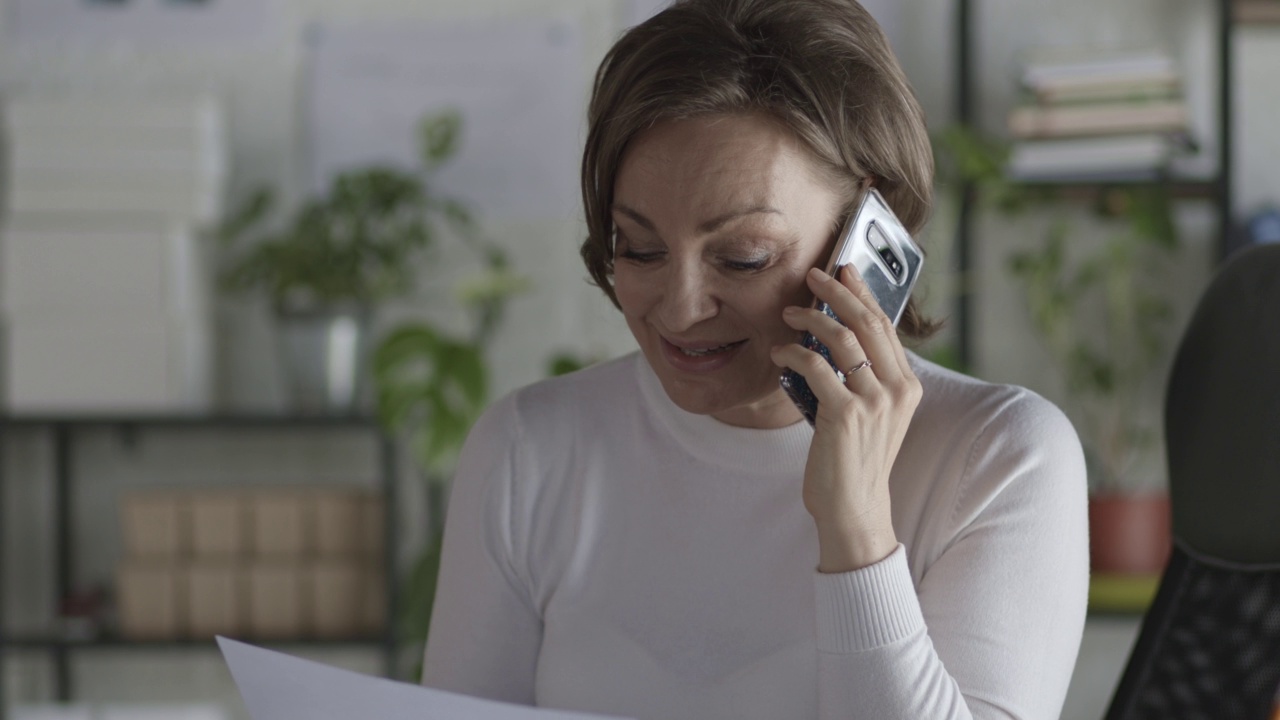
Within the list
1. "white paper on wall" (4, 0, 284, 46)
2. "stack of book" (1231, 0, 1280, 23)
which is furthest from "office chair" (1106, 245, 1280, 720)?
"white paper on wall" (4, 0, 284, 46)

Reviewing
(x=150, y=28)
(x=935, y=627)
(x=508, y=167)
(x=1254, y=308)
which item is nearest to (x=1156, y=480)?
(x=508, y=167)

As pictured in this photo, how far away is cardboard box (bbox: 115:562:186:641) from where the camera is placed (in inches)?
89.4

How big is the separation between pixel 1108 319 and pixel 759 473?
160cm

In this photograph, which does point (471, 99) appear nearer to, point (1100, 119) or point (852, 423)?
point (1100, 119)

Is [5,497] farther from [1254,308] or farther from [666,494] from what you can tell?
[1254,308]

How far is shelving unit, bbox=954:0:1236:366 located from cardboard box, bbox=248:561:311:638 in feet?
4.10

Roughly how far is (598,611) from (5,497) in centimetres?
194

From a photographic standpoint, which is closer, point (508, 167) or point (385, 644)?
point (385, 644)

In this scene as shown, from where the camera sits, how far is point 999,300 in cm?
247

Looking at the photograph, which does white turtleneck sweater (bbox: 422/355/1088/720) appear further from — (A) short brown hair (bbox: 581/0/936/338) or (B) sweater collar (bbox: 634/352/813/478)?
(A) short brown hair (bbox: 581/0/936/338)

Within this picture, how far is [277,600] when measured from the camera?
228 centimetres

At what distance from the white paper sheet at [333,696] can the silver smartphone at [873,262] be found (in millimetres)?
298

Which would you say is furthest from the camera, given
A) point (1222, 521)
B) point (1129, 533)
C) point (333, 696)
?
point (1129, 533)

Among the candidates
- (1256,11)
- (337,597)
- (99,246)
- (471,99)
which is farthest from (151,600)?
(1256,11)
